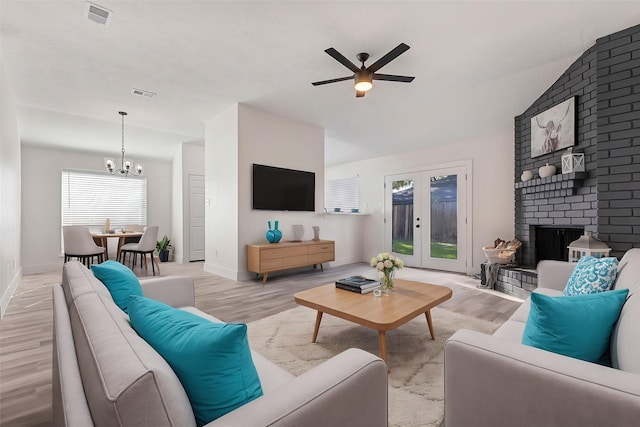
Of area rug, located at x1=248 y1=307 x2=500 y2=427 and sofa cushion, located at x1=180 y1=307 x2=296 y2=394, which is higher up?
sofa cushion, located at x1=180 y1=307 x2=296 y2=394

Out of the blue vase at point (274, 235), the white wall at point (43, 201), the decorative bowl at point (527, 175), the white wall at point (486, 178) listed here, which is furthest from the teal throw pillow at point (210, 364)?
the white wall at point (43, 201)

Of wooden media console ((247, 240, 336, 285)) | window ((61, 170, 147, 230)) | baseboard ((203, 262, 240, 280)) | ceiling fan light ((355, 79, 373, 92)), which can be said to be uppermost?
ceiling fan light ((355, 79, 373, 92))

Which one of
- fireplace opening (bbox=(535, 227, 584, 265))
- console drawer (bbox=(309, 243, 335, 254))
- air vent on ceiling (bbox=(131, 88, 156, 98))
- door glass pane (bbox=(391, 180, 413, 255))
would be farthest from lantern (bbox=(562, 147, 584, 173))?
air vent on ceiling (bbox=(131, 88, 156, 98))

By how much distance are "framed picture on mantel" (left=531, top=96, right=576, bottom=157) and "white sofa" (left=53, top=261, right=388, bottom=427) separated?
150 inches

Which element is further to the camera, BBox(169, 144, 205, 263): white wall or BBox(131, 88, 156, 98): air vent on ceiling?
BBox(169, 144, 205, 263): white wall

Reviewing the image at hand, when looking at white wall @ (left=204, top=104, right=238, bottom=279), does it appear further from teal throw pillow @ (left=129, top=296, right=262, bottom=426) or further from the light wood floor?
teal throw pillow @ (left=129, top=296, right=262, bottom=426)

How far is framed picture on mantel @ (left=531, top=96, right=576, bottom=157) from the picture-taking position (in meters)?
3.30

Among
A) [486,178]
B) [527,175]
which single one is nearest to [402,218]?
[486,178]

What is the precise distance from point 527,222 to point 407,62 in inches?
109

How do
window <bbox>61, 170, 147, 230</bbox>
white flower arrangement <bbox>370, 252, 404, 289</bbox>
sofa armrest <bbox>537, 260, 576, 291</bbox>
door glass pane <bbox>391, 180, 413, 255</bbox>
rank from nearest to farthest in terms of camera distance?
sofa armrest <bbox>537, 260, 576, 291</bbox>
white flower arrangement <bbox>370, 252, 404, 289</bbox>
door glass pane <bbox>391, 180, 413, 255</bbox>
window <bbox>61, 170, 147, 230</bbox>

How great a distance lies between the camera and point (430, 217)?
5.63 meters

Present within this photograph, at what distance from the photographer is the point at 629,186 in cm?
278

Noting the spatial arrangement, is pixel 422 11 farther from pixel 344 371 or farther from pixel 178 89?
pixel 178 89

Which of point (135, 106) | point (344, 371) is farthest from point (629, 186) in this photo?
point (135, 106)
